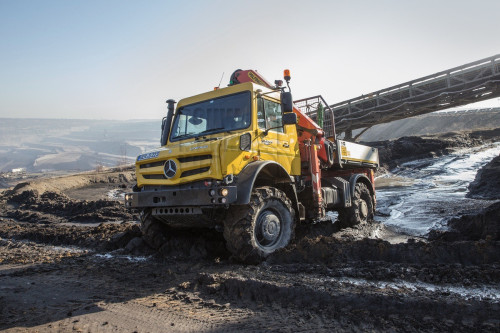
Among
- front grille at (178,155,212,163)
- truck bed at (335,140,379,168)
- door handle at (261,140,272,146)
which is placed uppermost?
door handle at (261,140,272,146)

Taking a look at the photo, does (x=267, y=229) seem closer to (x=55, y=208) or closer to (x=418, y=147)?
(x=55, y=208)

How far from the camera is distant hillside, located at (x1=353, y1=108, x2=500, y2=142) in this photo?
52.8 meters

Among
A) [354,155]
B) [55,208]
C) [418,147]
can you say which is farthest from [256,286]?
[418,147]

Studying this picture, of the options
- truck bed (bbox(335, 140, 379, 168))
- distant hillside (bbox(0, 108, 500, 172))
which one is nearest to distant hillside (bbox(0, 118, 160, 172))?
distant hillside (bbox(0, 108, 500, 172))

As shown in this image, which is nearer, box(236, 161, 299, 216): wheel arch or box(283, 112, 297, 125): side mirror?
box(236, 161, 299, 216): wheel arch

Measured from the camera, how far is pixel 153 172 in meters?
5.50

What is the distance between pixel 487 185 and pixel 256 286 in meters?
11.1

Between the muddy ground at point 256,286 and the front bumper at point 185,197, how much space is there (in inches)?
37.6

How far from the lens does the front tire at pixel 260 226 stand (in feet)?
16.4

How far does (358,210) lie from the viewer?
28.0 ft

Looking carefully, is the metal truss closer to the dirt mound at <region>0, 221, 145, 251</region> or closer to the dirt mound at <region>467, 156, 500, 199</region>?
the dirt mound at <region>467, 156, 500, 199</region>

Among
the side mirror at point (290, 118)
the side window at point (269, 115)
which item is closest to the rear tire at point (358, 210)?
the side window at point (269, 115)

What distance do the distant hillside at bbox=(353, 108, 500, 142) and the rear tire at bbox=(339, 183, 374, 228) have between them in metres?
43.0

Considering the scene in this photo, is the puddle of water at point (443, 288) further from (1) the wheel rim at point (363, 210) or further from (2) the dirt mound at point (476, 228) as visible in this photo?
(1) the wheel rim at point (363, 210)
